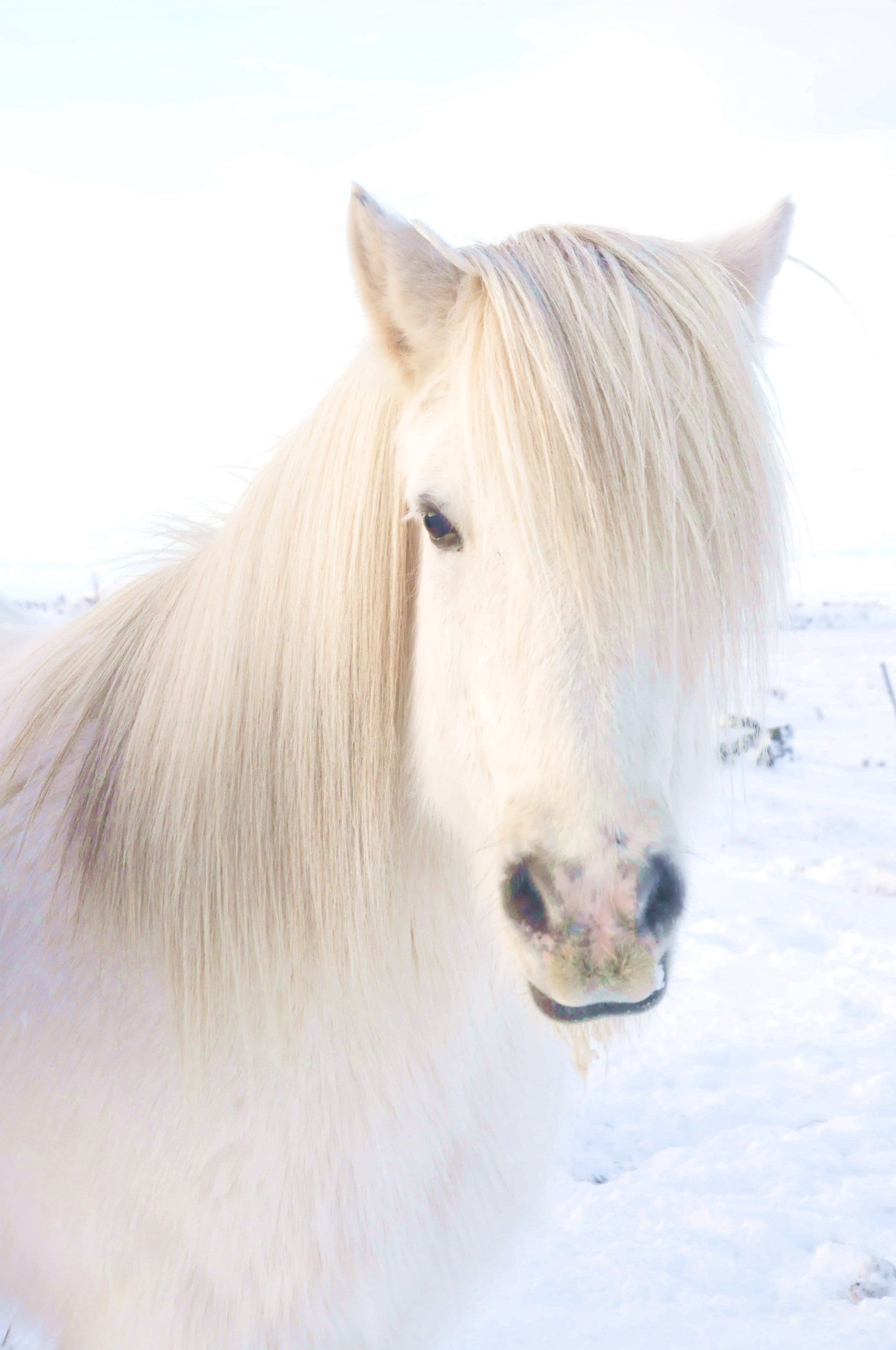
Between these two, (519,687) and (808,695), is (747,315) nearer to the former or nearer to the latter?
(519,687)

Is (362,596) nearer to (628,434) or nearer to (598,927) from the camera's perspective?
(628,434)

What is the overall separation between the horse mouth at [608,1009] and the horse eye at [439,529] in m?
0.61

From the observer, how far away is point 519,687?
106cm

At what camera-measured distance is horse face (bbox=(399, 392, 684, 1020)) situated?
0.97 meters

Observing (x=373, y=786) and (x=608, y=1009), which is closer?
(x=608, y=1009)

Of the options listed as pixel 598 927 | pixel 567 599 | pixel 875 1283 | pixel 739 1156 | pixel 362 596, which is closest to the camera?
pixel 598 927

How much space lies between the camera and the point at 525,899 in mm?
1044

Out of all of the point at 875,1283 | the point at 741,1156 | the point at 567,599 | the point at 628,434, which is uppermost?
the point at 628,434

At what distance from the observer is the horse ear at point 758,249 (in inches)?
55.5

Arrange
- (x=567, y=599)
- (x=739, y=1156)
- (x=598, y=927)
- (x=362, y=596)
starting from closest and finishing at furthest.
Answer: (x=598, y=927)
(x=567, y=599)
(x=362, y=596)
(x=739, y=1156)

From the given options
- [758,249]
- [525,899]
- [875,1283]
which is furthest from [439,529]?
[875,1283]

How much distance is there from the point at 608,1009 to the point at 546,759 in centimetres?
32

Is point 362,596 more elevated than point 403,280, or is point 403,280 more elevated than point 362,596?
point 403,280

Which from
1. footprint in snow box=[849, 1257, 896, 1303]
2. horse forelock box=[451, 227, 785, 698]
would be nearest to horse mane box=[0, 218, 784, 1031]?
horse forelock box=[451, 227, 785, 698]
